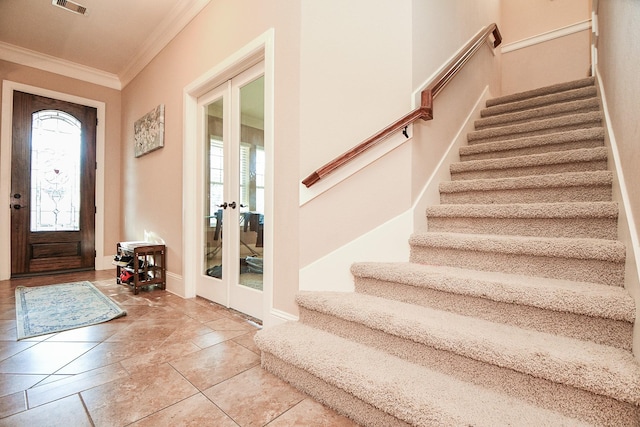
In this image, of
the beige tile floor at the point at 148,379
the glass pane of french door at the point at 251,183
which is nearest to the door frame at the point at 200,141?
the glass pane of french door at the point at 251,183

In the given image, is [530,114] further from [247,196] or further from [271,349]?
[271,349]

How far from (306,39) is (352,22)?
1.07ft

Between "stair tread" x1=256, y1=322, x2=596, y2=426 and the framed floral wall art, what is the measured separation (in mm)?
2958

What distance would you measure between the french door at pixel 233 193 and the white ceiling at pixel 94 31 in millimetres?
1071

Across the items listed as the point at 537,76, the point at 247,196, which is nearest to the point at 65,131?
the point at 247,196

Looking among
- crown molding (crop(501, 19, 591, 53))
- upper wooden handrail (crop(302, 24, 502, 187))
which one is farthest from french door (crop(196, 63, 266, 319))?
crown molding (crop(501, 19, 591, 53))

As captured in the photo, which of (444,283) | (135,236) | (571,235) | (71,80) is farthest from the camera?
(71,80)

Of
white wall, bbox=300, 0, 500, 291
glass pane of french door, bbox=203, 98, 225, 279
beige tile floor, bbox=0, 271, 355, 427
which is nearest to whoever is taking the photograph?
beige tile floor, bbox=0, 271, 355, 427

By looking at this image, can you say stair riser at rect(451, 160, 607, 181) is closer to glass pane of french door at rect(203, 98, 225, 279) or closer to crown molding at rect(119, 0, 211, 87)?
glass pane of french door at rect(203, 98, 225, 279)

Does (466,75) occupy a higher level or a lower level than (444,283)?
higher

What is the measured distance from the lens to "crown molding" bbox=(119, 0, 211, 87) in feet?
9.88

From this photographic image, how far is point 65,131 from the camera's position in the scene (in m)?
4.32

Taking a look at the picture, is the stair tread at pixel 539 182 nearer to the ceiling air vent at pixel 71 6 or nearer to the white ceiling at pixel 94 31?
the white ceiling at pixel 94 31

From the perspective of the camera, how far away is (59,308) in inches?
104
